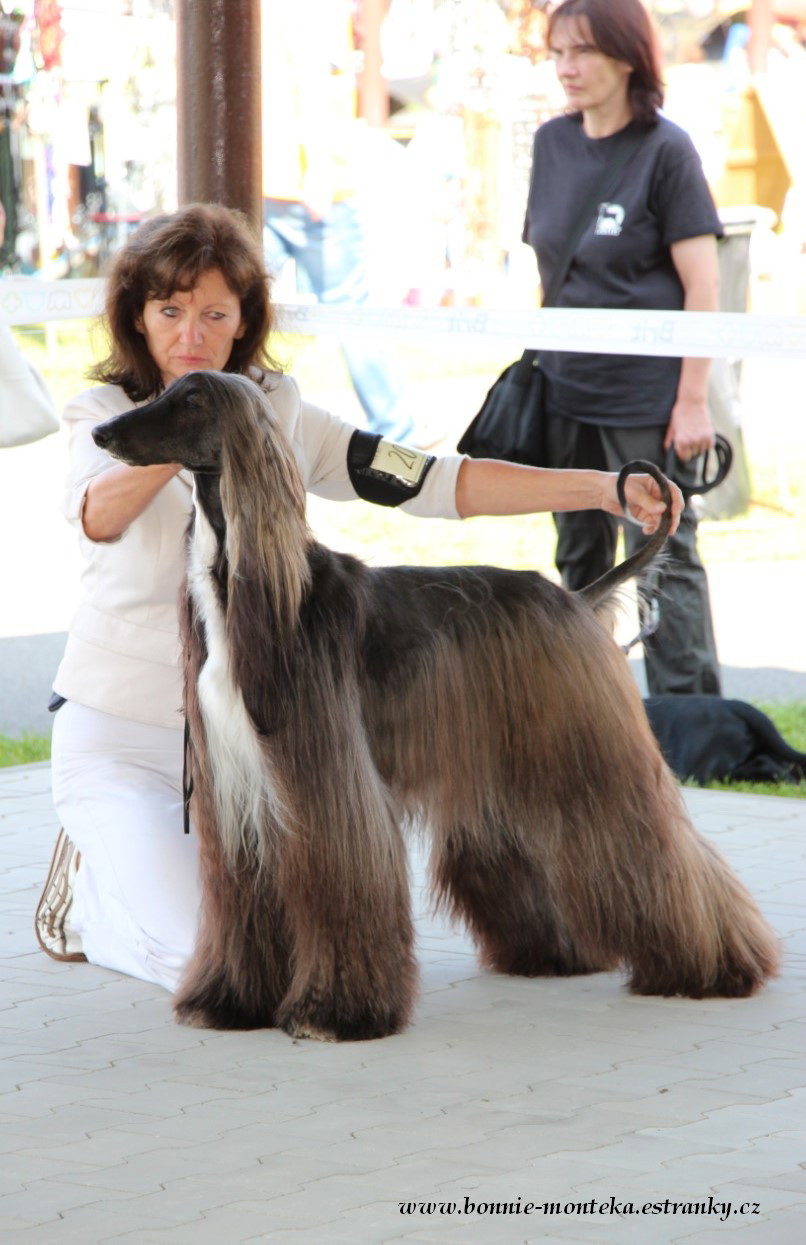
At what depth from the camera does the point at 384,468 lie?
3.70 metres

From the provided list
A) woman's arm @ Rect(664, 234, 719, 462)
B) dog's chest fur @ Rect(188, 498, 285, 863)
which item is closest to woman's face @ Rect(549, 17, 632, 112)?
woman's arm @ Rect(664, 234, 719, 462)

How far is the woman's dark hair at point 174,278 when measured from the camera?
3.47m

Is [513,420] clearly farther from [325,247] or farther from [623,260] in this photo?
[325,247]

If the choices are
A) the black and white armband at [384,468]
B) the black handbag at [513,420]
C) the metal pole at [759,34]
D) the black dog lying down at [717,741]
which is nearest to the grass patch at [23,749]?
the black handbag at [513,420]

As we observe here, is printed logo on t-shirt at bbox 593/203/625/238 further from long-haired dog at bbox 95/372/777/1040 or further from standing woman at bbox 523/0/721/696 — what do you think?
long-haired dog at bbox 95/372/777/1040

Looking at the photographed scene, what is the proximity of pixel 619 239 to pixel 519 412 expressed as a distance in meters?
0.54

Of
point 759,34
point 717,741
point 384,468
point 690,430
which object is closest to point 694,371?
point 690,430

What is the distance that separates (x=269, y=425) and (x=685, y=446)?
8.11ft

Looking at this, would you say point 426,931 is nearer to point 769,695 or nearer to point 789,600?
point 769,695

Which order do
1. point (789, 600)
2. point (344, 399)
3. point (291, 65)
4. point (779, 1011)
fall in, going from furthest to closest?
point (344, 399)
point (291, 65)
point (789, 600)
point (779, 1011)

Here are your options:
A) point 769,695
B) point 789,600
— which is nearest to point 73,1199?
point 769,695

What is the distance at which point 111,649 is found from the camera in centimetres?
357

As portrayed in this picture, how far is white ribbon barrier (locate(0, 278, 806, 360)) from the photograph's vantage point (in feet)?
16.3

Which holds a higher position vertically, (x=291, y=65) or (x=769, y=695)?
(x=291, y=65)
